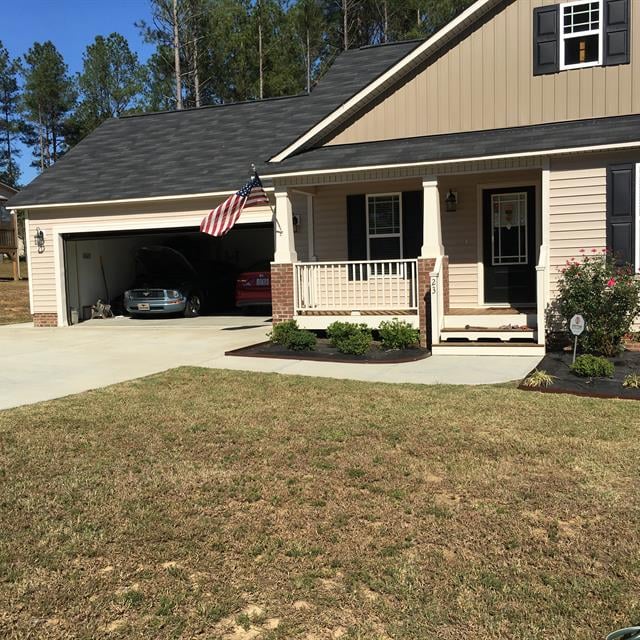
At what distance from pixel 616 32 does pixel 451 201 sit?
377cm

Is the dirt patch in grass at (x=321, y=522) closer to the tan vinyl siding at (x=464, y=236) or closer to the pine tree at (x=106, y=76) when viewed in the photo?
the tan vinyl siding at (x=464, y=236)

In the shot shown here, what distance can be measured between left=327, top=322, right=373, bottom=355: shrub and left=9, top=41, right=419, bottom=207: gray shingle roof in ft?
17.6

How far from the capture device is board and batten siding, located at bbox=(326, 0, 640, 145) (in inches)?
433

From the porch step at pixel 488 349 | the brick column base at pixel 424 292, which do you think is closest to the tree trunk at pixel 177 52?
the brick column base at pixel 424 292

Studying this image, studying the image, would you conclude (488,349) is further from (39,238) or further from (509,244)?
(39,238)

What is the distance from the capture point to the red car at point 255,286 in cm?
1739

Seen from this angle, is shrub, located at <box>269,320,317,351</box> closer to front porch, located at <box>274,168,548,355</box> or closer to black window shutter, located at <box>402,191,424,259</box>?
front porch, located at <box>274,168,548,355</box>

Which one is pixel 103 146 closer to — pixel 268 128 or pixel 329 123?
pixel 268 128

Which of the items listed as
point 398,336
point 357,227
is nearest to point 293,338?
point 398,336

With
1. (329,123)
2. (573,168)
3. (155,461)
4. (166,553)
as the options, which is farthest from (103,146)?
(166,553)

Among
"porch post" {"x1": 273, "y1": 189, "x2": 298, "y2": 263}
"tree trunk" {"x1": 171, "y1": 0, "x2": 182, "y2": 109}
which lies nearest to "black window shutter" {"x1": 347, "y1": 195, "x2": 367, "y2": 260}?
"porch post" {"x1": 273, "y1": 189, "x2": 298, "y2": 263}

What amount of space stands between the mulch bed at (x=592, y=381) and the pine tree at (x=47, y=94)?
42.6 m

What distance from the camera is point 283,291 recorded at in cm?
1230

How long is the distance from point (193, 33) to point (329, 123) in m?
23.8
